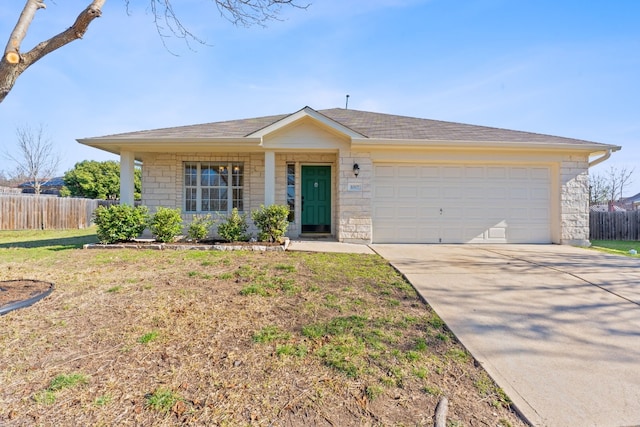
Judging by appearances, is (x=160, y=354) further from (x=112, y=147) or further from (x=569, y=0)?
(x=569, y=0)

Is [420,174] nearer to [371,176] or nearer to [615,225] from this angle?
[371,176]

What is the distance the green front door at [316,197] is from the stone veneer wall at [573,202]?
7.06 meters

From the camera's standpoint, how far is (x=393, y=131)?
9.71 m

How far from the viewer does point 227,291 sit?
4422 mm

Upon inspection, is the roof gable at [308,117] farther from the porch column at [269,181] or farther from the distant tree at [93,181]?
the distant tree at [93,181]

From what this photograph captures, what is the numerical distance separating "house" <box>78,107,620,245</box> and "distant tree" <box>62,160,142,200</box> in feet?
54.6

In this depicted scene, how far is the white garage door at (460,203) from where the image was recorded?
9234 mm

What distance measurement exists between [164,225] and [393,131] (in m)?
7.24

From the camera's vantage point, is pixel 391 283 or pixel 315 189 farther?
pixel 315 189

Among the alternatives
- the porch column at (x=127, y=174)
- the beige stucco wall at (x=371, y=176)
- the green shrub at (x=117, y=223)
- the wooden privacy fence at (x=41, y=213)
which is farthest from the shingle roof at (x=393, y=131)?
the wooden privacy fence at (x=41, y=213)

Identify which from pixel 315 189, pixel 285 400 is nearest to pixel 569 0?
pixel 315 189

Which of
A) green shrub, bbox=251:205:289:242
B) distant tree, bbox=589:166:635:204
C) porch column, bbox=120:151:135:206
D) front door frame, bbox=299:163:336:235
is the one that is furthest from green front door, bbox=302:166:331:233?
distant tree, bbox=589:166:635:204

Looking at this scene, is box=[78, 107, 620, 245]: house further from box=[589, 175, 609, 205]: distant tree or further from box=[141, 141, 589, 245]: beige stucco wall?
box=[589, 175, 609, 205]: distant tree

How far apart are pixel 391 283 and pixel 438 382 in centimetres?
234
